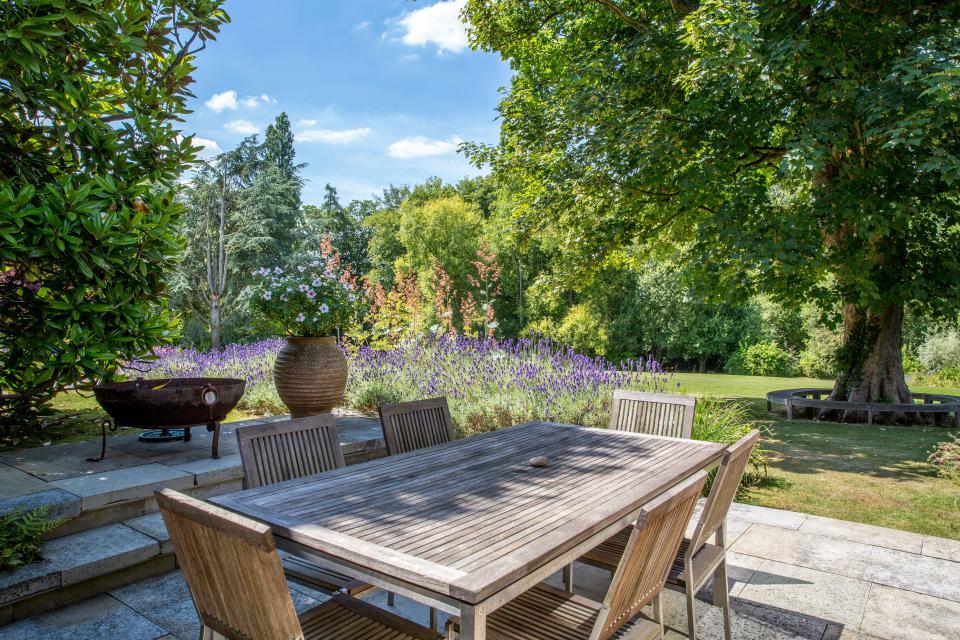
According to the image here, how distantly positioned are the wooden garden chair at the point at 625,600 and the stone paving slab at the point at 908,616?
1.42 metres

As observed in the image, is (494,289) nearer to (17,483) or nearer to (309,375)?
(309,375)

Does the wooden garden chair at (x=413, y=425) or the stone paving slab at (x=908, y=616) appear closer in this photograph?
A: the stone paving slab at (x=908, y=616)

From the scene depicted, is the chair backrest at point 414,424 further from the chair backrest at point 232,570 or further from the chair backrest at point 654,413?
the chair backrest at point 232,570

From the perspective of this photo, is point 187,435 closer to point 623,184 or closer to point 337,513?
point 337,513

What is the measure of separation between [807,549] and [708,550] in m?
1.47

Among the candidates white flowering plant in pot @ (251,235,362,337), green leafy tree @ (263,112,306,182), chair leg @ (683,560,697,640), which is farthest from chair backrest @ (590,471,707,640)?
green leafy tree @ (263,112,306,182)

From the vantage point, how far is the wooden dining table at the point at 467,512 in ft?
4.61

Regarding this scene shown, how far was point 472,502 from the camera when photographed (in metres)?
1.95

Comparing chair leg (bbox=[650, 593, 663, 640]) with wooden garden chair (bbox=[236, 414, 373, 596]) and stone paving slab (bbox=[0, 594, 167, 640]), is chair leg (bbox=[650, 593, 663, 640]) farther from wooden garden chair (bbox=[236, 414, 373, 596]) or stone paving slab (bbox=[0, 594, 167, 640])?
stone paving slab (bbox=[0, 594, 167, 640])

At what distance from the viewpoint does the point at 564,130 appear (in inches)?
327

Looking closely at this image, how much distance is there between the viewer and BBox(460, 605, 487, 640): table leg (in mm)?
1287

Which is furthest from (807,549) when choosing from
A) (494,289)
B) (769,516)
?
(494,289)

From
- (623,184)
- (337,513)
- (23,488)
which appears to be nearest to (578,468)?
(337,513)

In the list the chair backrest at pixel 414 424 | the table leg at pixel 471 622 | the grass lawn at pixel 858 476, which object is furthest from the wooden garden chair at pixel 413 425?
the grass lawn at pixel 858 476
